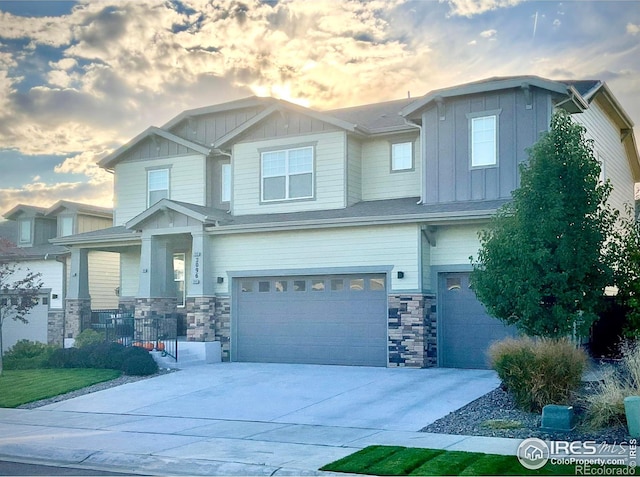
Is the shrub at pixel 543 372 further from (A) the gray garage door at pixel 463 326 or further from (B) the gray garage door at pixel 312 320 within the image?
(B) the gray garage door at pixel 312 320

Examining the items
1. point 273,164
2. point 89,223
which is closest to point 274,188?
point 273,164

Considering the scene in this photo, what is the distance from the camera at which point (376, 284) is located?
2045 centimetres

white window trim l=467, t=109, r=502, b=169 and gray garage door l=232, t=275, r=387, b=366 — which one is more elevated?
white window trim l=467, t=109, r=502, b=169

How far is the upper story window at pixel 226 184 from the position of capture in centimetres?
2521

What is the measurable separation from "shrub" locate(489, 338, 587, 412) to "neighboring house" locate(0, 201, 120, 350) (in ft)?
68.2

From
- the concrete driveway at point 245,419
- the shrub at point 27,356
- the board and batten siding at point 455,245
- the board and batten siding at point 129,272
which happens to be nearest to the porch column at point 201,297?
the concrete driveway at point 245,419

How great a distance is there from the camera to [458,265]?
19.5 meters

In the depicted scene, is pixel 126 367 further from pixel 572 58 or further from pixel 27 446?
pixel 572 58

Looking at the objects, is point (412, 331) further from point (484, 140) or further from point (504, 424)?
point (504, 424)

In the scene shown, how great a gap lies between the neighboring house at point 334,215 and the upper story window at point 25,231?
7.65 meters

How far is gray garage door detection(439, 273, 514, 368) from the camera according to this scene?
1908 centimetres

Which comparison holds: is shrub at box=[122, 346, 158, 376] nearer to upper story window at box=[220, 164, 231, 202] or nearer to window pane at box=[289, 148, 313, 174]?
upper story window at box=[220, 164, 231, 202]

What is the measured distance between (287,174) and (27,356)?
990cm

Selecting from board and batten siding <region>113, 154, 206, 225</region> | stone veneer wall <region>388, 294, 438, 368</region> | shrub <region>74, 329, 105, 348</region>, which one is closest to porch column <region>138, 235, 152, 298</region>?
shrub <region>74, 329, 105, 348</region>
